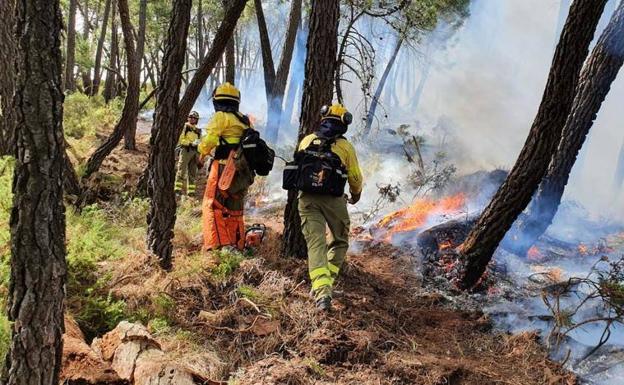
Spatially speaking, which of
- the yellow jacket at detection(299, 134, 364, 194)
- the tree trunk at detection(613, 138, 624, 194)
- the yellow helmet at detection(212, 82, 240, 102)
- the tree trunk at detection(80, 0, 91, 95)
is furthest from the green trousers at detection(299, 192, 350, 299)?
the tree trunk at detection(80, 0, 91, 95)

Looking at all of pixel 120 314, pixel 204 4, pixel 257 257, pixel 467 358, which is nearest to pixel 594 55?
pixel 467 358

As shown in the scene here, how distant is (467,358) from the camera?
4.38 m

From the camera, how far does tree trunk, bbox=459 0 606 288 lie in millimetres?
5078

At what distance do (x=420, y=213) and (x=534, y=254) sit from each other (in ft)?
6.12

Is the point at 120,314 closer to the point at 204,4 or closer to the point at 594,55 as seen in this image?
the point at 594,55

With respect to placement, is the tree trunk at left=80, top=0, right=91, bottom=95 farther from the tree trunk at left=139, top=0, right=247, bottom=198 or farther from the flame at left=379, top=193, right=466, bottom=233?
the flame at left=379, top=193, right=466, bottom=233

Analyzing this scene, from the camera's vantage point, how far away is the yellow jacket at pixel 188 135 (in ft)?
32.2

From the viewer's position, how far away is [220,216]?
5430 mm

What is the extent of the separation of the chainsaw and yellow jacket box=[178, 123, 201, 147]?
14.5 ft

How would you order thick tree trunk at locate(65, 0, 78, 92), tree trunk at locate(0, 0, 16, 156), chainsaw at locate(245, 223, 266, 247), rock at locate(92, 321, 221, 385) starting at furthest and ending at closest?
thick tree trunk at locate(65, 0, 78, 92), chainsaw at locate(245, 223, 266, 247), tree trunk at locate(0, 0, 16, 156), rock at locate(92, 321, 221, 385)

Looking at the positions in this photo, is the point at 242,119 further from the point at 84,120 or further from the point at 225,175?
the point at 84,120

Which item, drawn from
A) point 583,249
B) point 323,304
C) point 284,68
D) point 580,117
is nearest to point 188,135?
point 284,68

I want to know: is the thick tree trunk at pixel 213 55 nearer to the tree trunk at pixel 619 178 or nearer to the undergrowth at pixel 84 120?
the undergrowth at pixel 84 120

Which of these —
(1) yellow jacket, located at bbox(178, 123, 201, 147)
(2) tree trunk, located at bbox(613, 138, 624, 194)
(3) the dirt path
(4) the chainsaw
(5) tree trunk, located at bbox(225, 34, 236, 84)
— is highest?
(5) tree trunk, located at bbox(225, 34, 236, 84)
